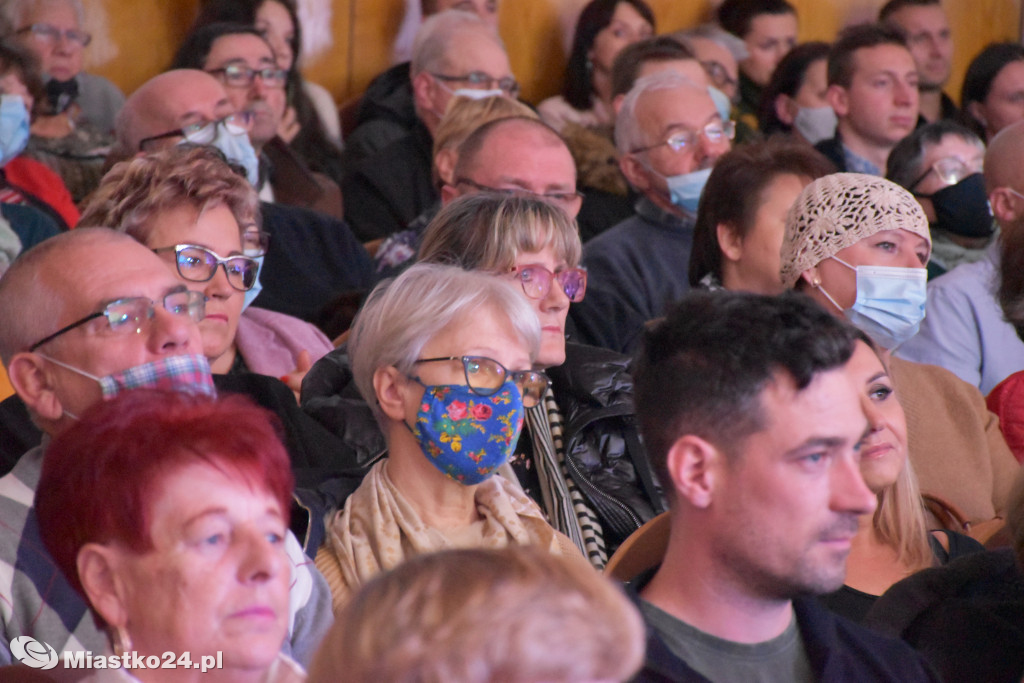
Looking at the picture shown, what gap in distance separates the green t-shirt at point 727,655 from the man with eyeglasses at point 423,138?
3.39 metres

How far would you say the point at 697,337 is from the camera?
198cm

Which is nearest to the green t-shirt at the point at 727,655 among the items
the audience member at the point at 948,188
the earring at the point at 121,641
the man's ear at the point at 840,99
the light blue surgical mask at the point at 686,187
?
the earring at the point at 121,641

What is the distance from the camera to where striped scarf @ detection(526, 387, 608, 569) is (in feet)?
9.39

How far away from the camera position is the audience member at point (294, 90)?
17.8ft

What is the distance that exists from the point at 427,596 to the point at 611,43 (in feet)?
17.9

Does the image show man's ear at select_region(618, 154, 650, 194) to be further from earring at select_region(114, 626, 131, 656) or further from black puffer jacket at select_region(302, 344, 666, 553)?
earring at select_region(114, 626, 131, 656)

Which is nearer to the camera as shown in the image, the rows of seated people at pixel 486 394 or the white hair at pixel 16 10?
the rows of seated people at pixel 486 394

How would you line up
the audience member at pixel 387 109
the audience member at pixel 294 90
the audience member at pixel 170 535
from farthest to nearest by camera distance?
the audience member at pixel 387 109 → the audience member at pixel 294 90 → the audience member at pixel 170 535

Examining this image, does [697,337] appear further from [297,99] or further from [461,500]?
[297,99]

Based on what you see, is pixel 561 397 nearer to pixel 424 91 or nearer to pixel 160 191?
pixel 160 191

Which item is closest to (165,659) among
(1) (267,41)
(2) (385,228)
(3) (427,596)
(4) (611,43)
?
(3) (427,596)

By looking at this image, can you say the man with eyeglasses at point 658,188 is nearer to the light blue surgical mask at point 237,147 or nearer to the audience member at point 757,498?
the light blue surgical mask at point 237,147

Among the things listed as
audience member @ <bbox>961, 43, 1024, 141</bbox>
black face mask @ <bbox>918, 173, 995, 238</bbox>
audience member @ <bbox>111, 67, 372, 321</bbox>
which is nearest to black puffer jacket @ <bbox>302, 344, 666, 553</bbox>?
audience member @ <bbox>111, 67, 372, 321</bbox>

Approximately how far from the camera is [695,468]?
1937 mm
